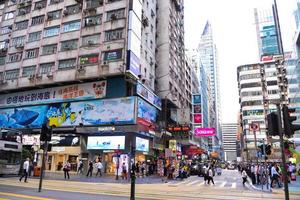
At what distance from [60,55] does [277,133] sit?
3800 centimetres

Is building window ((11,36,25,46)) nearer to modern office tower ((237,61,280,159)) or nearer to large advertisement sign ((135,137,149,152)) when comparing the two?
large advertisement sign ((135,137,149,152))

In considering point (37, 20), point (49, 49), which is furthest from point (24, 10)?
point (49, 49)

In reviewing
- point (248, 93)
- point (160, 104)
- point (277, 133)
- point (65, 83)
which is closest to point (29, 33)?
point (65, 83)

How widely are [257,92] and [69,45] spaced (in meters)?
77.5

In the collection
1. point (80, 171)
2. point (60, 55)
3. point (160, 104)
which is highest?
point (60, 55)

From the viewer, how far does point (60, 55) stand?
139 ft

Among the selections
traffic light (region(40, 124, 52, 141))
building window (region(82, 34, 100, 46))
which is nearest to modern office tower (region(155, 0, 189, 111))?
building window (region(82, 34, 100, 46))

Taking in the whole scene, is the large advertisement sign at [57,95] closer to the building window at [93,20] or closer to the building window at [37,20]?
the building window at [93,20]

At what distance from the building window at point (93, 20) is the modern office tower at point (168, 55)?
1350cm

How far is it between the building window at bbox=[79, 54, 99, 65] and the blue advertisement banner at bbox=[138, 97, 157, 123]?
800 centimetres

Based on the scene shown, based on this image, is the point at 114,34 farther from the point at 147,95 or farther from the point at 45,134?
the point at 45,134

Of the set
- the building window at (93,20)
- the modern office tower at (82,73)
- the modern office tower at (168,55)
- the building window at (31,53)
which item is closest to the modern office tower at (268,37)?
the modern office tower at (168,55)

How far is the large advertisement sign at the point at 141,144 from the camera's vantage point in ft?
124

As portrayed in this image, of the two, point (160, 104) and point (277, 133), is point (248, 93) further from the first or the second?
point (277, 133)
